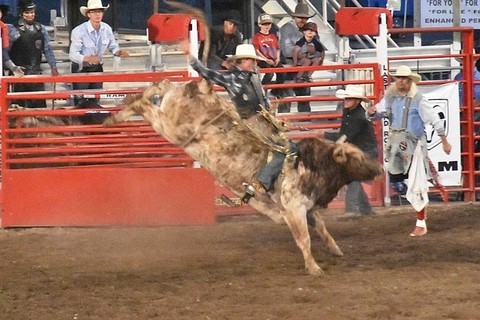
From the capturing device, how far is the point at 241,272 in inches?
298

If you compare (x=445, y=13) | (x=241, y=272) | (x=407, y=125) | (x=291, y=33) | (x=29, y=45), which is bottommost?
(x=241, y=272)

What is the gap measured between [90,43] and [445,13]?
596cm

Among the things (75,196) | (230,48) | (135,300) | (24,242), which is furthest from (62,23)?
(135,300)

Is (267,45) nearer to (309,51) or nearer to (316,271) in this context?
(309,51)

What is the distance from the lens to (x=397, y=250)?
331 inches

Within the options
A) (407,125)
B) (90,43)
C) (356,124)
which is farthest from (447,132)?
(90,43)

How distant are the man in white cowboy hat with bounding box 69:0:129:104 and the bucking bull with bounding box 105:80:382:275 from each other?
3691 mm

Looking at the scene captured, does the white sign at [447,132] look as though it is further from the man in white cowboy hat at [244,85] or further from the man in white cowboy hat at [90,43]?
the man in white cowboy hat at [244,85]

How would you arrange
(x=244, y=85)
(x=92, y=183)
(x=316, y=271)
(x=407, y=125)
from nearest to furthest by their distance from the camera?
(x=316, y=271)
(x=244, y=85)
(x=407, y=125)
(x=92, y=183)

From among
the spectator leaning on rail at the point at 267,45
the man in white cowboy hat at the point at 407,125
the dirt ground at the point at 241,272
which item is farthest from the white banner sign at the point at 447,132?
the man in white cowboy hat at the point at 407,125

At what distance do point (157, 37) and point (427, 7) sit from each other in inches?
214

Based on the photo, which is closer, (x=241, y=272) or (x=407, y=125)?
(x=241, y=272)

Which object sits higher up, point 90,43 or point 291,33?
point 291,33

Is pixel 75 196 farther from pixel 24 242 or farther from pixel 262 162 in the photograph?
pixel 262 162
